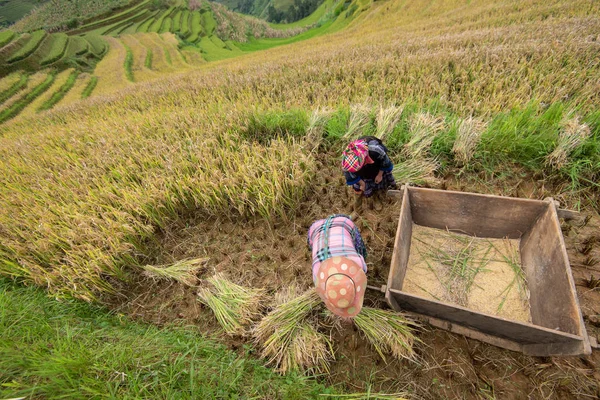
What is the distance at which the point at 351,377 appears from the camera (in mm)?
1827

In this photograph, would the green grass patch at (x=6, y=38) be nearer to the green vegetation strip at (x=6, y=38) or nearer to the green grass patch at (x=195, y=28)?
the green vegetation strip at (x=6, y=38)

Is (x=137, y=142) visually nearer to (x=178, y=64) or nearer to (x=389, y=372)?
(x=389, y=372)

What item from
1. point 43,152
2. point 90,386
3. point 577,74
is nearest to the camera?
point 90,386

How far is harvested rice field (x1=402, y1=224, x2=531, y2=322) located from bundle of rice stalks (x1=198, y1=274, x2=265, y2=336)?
1.38 metres

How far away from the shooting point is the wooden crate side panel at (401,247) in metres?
1.91

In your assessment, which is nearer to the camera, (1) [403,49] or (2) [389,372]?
(2) [389,372]

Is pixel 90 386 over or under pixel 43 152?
under

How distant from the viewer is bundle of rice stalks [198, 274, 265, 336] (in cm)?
205

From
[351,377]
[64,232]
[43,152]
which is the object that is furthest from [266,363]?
[43,152]

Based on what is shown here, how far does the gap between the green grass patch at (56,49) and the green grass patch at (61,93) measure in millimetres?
3403

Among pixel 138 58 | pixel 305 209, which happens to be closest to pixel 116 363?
pixel 305 209

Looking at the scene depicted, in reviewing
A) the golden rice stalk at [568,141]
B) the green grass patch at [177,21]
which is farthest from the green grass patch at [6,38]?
the golden rice stalk at [568,141]

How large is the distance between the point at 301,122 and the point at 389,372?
10.3ft

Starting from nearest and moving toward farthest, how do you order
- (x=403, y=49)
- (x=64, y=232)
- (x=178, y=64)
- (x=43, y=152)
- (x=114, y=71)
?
(x=64, y=232)
(x=43, y=152)
(x=403, y=49)
(x=114, y=71)
(x=178, y=64)
